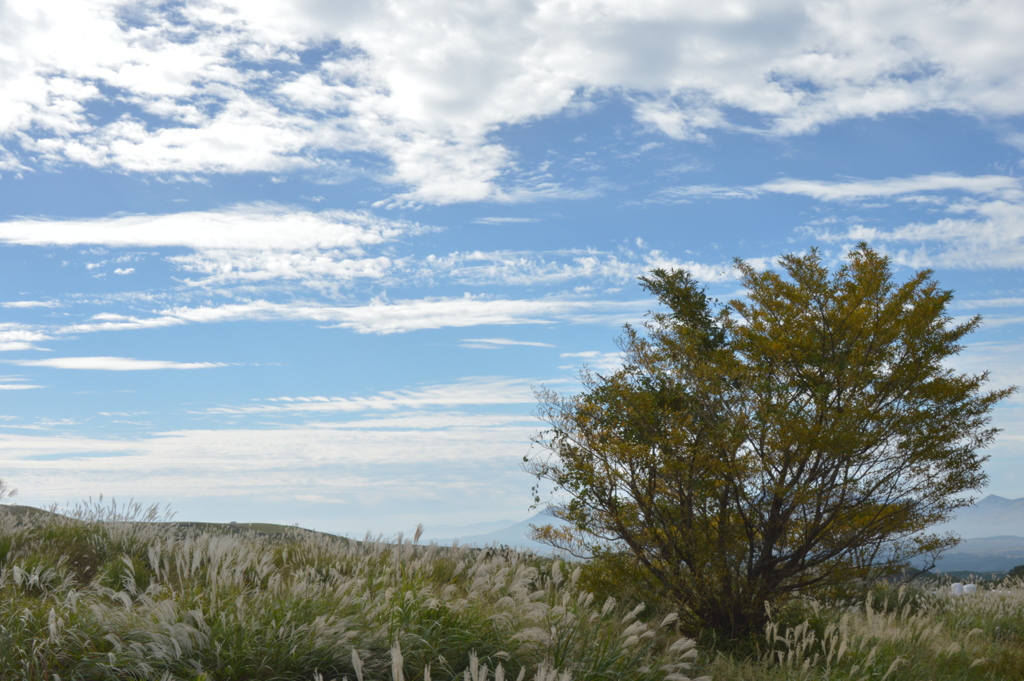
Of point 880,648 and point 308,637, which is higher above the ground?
point 308,637

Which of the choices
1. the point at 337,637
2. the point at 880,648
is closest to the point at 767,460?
the point at 880,648

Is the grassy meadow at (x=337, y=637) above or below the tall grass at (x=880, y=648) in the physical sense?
above

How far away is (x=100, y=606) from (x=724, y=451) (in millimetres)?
7385

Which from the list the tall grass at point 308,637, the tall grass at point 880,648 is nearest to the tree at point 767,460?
the tall grass at point 880,648

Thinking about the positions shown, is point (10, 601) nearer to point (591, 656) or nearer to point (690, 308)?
point (591, 656)

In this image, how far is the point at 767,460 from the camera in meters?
9.89

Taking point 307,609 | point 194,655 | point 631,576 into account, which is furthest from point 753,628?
point 194,655

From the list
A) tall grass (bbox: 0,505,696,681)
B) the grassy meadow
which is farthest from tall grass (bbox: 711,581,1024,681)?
tall grass (bbox: 0,505,696,681)

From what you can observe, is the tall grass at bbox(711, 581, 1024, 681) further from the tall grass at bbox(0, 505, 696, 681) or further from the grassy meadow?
the tall grass at bbox(0, 505, 696, 681)

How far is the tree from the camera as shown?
979 centimetres

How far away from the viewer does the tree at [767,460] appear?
979cm

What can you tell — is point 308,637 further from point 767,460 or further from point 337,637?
point 767,460

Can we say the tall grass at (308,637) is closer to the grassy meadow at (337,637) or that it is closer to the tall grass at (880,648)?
the grassy meadow at (337,637)

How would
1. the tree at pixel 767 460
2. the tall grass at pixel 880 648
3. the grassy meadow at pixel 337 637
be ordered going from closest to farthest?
1. the grassy meadow at pixel 337 637
2. the tall grass at pixel 880 648
3. the tree at pixel 767 460
